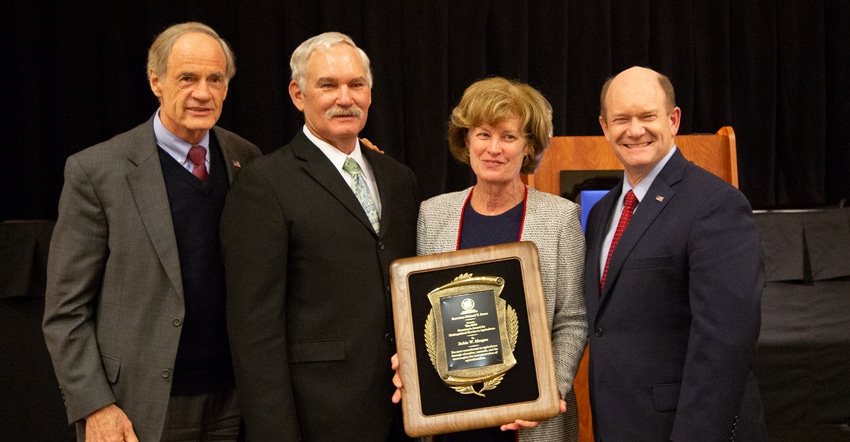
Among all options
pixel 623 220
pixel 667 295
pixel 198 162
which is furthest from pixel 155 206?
pixel 667 295

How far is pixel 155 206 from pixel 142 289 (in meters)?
0.24

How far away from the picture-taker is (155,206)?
223 cm

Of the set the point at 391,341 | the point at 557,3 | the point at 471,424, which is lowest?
the point at 471,424

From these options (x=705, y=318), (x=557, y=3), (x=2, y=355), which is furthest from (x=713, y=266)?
(x=557, y=3)

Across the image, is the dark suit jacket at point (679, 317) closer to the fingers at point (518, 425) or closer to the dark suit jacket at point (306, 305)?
the fingers at point (518, 425)

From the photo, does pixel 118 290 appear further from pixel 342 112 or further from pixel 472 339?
pixel 472 339

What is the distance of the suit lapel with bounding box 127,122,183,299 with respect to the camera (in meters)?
2.20

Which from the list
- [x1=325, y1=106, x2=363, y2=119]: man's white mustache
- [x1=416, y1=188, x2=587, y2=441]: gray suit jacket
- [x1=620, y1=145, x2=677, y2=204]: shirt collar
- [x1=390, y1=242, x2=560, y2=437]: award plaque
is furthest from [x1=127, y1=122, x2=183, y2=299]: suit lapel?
[x1=620, y1=145, x2=677, y2=204]: shirt collar

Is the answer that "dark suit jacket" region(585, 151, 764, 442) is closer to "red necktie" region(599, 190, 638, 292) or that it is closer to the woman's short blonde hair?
"red necktie" region(599, 190, 638, 292)

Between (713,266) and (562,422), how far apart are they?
0.66 meters

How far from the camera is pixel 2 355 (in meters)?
3.90

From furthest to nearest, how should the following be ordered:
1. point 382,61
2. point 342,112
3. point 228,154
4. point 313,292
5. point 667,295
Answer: point 382,61
point 228,154
point 342,112
point 313,292
point 667,295

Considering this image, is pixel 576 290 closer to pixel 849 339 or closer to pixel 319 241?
pixel 319 241

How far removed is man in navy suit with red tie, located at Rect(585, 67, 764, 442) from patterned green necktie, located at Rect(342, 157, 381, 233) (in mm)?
631
